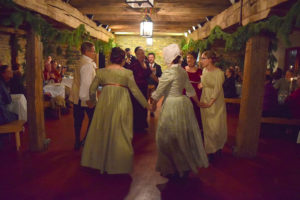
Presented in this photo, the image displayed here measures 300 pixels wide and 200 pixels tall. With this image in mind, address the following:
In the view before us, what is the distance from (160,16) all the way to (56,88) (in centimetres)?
315

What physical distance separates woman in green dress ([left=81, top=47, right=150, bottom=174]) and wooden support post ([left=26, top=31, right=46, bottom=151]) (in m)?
1.23

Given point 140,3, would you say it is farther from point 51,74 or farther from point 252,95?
point 51,74

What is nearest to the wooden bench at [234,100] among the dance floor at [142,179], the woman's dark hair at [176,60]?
the dance floor at [142,179]

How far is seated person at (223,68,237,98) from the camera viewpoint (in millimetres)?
6668

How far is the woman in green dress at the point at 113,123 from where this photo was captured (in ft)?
9.00

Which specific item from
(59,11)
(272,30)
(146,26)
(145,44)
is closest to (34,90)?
(59,11)

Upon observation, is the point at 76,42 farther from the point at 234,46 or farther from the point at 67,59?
the point at 67,59

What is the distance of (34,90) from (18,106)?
126 centimetres

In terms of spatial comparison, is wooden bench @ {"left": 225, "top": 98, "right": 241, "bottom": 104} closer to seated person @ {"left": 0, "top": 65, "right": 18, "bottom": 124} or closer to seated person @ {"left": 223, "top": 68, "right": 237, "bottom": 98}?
seated person @ {"left": 223, "top": 68, "right": 237, "bottom": 98}

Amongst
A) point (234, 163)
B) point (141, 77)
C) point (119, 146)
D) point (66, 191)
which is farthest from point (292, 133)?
point (66, 191)

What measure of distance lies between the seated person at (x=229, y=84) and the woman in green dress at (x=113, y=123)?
177 inches

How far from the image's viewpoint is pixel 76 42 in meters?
4.75

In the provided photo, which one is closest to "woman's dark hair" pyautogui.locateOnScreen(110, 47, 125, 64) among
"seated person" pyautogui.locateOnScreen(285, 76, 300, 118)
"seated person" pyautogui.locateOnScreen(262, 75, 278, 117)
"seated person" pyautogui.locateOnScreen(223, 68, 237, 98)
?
"seated person" pyautogui.locateOnScreen(262, 75, 278, 117)

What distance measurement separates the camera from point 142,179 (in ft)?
9.57
